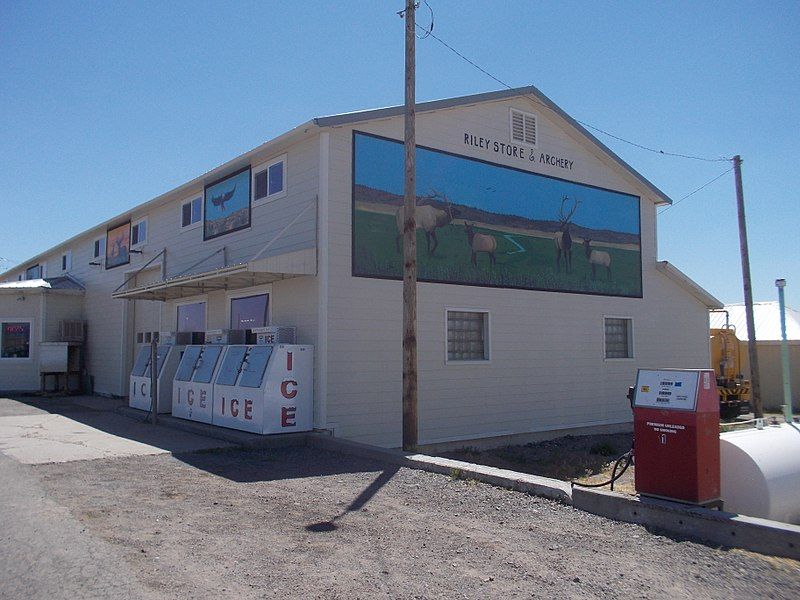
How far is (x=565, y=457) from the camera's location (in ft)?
46.5

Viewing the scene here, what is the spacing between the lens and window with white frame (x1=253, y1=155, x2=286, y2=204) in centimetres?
1390

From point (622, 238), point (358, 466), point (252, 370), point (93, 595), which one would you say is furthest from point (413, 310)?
point (622, 238)

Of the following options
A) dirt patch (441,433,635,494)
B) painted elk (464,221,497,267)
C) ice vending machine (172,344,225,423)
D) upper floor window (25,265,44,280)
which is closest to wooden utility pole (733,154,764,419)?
→ dirt patch (441,433,635,494)

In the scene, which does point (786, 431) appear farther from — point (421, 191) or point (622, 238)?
point (622, 238)

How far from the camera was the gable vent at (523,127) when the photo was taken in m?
16.6

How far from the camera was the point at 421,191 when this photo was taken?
14375 mm

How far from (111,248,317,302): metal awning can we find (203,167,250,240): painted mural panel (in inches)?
54.7

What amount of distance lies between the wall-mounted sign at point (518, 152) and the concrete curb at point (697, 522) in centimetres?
1008

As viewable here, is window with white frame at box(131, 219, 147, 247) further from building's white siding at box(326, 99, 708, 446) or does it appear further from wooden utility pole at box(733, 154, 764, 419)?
wooden utility pole at box(733, 154, 764, 419)

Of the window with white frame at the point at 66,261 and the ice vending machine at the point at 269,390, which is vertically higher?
the window with white frame at the point at 66,261

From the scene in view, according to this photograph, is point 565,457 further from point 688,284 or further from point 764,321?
point 764,321

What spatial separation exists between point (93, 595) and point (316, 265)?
834 centimetres

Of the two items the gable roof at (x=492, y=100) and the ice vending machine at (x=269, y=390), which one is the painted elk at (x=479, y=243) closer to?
the gable roof at (x=492, y=100)

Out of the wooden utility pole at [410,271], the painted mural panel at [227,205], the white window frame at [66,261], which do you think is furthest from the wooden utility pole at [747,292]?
the white window frame at [66,261]
